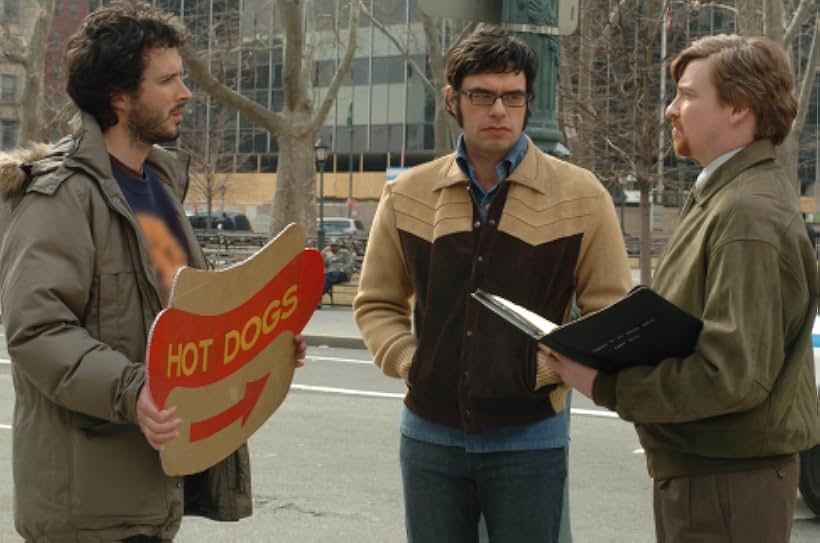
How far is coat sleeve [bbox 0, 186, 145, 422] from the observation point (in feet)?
9.38

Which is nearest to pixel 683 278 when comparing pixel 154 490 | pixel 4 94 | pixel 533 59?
pixel 533 59

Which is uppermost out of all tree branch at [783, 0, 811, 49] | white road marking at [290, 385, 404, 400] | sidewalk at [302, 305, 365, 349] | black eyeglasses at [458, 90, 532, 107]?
tree branch at [783, 0, 811, 49]

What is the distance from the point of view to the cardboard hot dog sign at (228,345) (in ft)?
9.14

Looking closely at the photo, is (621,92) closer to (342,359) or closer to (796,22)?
(796,22)

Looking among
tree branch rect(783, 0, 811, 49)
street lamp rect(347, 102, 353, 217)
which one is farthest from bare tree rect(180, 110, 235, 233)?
tree branch rect(783, 0, 811, 49)

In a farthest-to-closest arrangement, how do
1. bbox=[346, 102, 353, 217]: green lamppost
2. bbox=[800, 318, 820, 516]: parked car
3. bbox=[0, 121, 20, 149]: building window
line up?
bbox=[0, 121, 20, 149]: building window < bbox=[346, 102, 353, 217]: green lamppost < bbox=[800, 318, 820, 516]: parked car

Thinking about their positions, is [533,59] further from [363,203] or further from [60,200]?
[363,203]

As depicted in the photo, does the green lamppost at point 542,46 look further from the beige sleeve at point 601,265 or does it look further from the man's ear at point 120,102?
the man's ear at point 120,102

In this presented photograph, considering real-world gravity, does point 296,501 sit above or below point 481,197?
below

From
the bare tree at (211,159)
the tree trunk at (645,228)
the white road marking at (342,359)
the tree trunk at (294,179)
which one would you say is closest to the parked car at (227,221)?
the bare tree at (211,159)

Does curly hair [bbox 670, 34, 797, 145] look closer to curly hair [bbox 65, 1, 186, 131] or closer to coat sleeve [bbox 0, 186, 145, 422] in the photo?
curly hair [bbox 65, 1, 186, 131]

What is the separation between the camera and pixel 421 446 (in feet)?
11.5

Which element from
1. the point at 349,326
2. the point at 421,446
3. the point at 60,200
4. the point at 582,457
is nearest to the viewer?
the point at 60,200

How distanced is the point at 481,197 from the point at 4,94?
74.5 m
